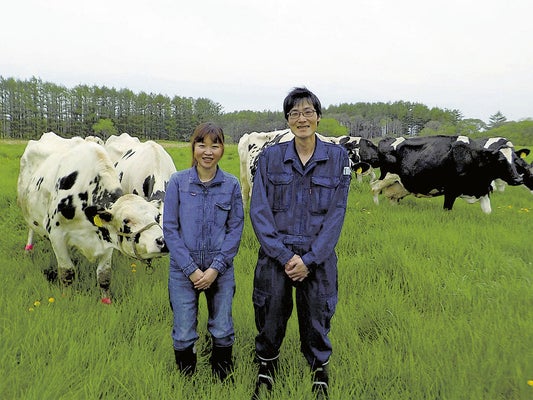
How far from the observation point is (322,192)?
2102 mm

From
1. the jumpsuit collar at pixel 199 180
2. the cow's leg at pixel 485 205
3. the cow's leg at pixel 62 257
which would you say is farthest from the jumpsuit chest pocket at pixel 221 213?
the cow's leg at pixel 485 205

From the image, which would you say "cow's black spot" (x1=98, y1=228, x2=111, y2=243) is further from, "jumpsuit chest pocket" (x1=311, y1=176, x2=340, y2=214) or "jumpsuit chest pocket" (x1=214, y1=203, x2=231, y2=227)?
"jumpsuit chest pocket" (x1=311, y1=176, x2=340, y2=214)

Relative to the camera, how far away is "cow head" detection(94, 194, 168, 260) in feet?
8.86

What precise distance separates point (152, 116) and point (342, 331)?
85121mm

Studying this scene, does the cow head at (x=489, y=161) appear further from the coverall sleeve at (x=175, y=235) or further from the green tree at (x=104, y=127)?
the green tree at (x=104, y=127)

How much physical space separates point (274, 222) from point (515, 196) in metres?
10.2

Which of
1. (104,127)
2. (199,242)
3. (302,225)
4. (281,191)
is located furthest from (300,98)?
(104,127)

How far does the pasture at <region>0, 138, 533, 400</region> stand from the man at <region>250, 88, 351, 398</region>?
36 cm

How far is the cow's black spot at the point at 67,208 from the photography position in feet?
11.4

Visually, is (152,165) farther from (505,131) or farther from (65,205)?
(505,131)

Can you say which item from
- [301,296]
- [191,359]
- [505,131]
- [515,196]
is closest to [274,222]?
[301,296]

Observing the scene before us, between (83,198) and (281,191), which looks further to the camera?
(83,198)

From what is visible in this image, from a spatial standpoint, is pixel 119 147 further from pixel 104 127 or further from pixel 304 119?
pixel 104 127

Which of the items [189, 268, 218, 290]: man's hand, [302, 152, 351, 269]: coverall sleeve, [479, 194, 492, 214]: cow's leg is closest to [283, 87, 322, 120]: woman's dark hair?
[302, 152, 351, 269]: coverall sleeve
